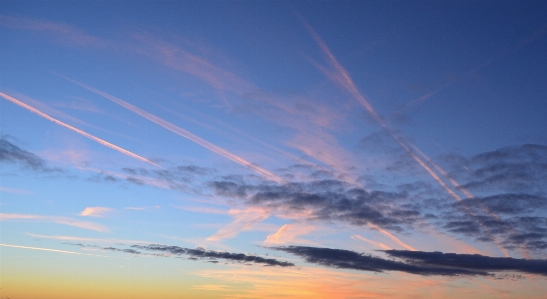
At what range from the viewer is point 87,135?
50.5 m

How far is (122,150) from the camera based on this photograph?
176 ft

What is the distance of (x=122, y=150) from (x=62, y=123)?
953cm

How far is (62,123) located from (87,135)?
3.80 metres

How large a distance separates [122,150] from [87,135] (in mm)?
5735

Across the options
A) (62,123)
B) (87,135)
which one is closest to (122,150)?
(87,135)

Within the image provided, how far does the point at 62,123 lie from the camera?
48.4 m

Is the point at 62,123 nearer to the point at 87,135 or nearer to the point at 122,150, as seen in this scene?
the point at 87,135

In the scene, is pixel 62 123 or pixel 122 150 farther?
pixel 122 150
